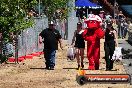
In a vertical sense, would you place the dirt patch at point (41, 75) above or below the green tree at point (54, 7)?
below

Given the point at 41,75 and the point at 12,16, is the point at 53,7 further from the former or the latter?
the point at 41,75

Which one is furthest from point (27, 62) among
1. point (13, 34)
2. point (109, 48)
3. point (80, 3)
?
point (80, 3)

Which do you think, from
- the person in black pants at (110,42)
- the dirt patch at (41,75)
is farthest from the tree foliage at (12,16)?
the person in black pants at (110,42)

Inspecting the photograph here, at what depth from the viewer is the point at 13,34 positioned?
73.8 ft

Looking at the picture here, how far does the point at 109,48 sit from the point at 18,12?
14.0 feet

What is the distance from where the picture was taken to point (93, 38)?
18.5 m

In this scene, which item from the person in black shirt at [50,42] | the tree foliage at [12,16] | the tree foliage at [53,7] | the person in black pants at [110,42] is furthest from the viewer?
the tree foliage at [53,7]

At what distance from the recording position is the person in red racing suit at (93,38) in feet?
59.6

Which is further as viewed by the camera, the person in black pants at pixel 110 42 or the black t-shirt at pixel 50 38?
the black t-shirt at pixel 50 38

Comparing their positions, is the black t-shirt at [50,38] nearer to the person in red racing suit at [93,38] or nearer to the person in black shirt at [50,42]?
the person in black shirt at [50,42]

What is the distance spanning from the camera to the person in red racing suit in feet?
59.6

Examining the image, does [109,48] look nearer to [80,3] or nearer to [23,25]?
[23,25]

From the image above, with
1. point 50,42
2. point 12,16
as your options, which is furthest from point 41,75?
point 12,16

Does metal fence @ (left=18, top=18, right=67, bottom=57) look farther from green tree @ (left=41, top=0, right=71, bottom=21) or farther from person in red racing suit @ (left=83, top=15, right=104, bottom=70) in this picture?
person in red racing suit @ (left=83, top=15, right=104, bottom=70)
